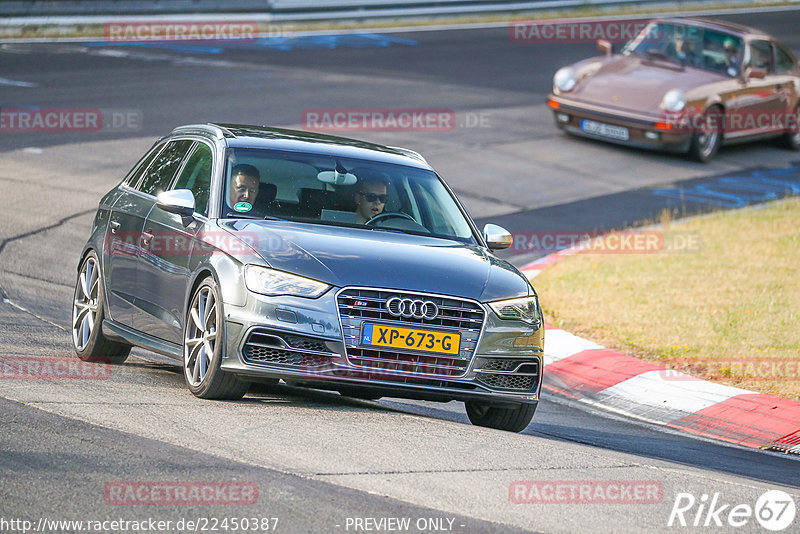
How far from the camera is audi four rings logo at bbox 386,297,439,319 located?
6988 mm

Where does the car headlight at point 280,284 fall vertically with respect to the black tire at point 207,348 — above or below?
above

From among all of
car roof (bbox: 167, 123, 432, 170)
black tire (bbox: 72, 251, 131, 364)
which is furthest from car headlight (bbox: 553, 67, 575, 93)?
black tire (bbox: 72, 251, 131, 364)

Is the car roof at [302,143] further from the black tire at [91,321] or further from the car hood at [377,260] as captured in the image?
the black tire at [91,321]

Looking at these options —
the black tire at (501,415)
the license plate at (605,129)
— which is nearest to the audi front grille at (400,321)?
the black tire at (501,415)

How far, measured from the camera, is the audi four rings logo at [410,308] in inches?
275

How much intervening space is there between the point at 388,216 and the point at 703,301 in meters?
5.13

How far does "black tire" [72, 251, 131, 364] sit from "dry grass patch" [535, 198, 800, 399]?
4372 millimetres

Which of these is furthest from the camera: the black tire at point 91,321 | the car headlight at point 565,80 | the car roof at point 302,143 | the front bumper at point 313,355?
the car headlight at point 565,80

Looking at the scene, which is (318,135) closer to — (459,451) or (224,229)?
(224,229)

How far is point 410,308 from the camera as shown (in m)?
7.00

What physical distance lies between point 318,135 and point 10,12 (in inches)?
697

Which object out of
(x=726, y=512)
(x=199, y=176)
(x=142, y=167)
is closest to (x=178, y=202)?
(x=199, y=176)

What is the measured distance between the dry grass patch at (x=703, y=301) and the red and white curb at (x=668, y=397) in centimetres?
36

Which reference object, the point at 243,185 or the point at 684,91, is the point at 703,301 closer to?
the point at 243,185
